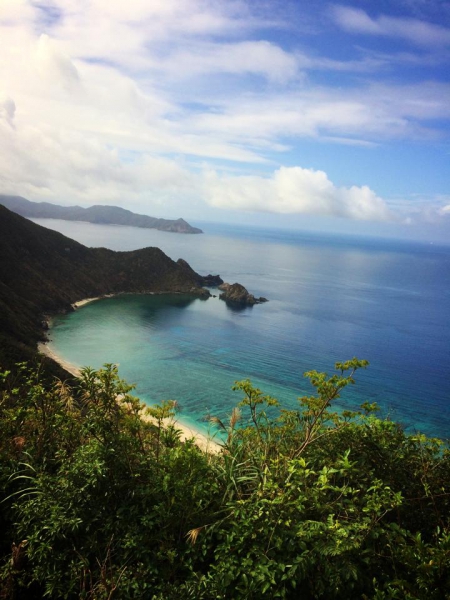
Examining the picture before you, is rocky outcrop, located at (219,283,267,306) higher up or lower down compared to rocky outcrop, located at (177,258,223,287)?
lower down

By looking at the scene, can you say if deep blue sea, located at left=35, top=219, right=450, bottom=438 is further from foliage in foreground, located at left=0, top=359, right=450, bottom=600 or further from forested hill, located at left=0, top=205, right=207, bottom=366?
foliage in foreground, located at left=0, top=359, right=450, bottom=600

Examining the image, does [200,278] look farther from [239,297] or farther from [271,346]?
[271,346]

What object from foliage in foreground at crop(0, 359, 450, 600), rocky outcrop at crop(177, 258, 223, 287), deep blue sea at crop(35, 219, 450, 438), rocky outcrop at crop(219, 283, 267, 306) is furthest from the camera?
rocky outcrop at crop(177, 258, 223, 287)

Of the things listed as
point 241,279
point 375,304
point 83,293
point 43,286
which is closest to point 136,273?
point 83,293

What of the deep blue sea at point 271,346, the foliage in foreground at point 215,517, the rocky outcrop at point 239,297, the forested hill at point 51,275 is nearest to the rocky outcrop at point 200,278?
the forested hill at point 51,275

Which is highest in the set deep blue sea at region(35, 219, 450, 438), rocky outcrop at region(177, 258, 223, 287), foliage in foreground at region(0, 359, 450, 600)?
rocky outcrop at region(177, 258, 223, 287)

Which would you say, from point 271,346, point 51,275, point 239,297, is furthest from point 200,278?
point 271,346

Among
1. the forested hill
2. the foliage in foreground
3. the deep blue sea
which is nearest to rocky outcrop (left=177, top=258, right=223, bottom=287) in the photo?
the forested hill
